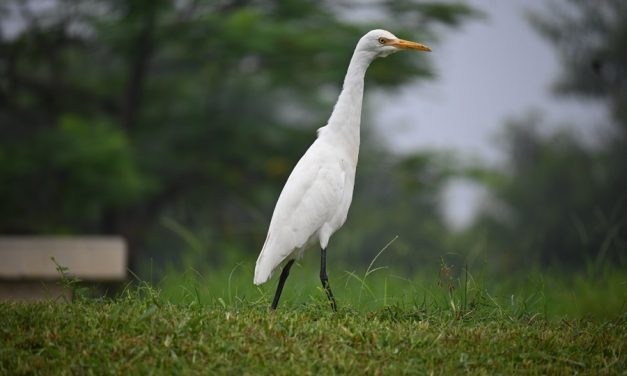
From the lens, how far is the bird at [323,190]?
5.50 metres

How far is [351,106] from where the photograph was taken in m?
5.95

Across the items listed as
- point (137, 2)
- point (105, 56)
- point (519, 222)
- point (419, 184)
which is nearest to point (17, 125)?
point (105, 56)

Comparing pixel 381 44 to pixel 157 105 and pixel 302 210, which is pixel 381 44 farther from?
pixel 157 105

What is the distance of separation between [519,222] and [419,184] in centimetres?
1022

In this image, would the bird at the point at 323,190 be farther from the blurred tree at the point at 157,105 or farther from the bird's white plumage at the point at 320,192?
the blurred tree at the point at 157,105

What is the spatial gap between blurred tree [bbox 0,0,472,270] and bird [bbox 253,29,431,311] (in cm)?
1083

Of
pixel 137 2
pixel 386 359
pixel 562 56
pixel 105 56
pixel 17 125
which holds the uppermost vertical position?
pixel 386 359

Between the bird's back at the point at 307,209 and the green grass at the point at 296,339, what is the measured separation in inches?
16.1

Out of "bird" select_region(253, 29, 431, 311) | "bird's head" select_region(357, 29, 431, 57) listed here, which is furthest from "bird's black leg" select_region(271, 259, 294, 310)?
"bird's head" select_region(357, 29, 431, 57)

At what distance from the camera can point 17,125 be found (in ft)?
73.2

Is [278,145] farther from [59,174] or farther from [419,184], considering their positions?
[59,174]

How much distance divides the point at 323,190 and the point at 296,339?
4.49ft

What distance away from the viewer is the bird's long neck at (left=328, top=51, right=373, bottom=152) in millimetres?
5914

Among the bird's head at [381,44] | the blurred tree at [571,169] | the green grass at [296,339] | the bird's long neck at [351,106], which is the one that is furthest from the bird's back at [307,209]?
the blurred tree at [571,169]
